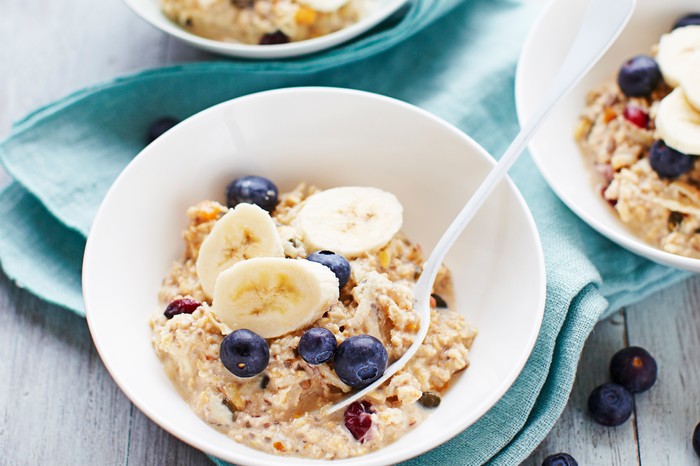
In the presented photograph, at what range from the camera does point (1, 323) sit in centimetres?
249

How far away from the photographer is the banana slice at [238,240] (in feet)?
6.75

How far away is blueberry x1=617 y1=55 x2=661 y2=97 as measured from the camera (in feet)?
8.44

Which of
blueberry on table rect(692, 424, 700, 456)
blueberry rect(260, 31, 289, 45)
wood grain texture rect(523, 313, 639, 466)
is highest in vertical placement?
blueberry rect(260, 31, 289, 45)

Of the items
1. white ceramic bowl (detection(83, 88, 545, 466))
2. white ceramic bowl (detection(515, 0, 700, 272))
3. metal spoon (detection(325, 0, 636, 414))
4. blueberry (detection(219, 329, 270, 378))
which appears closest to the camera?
blueberry (detection(219, 329, 270, 378))

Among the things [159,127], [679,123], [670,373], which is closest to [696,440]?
[670,373]

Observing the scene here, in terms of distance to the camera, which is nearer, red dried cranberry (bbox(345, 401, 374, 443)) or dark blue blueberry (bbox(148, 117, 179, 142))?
red dried cranberry (bbox(345, 401, 374, 443))

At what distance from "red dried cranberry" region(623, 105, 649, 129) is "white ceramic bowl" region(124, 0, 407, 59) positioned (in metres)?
0.87

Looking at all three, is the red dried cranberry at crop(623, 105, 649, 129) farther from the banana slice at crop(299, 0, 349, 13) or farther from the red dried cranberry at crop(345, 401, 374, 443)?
the red dried cranberry at crop(345, 401, 374, 443)

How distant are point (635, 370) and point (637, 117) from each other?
2.59ft

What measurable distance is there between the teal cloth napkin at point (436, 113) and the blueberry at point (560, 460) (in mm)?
100

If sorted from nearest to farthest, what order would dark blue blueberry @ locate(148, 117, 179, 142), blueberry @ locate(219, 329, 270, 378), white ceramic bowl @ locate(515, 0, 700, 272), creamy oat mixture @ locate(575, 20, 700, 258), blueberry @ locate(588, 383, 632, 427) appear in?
blueberry @ locate(219, 329, 270, 378) < blueberry @ locate(588, 383, 632, 427) < creamy oat mixture @ locate(575, 20, 700, 258) < white ceramic bowl @ locate(515, 0, 700, 272) < dark blue blueberry @ locate(148, 117, 179, 142)

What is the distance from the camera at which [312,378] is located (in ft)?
6.45

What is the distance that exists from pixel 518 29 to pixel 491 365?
1.45 metres

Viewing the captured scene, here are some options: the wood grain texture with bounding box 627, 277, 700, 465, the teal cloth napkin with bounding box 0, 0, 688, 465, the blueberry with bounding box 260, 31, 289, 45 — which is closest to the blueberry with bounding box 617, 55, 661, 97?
the teal cloth napkin with bounding box 0, 0, 688, 465
